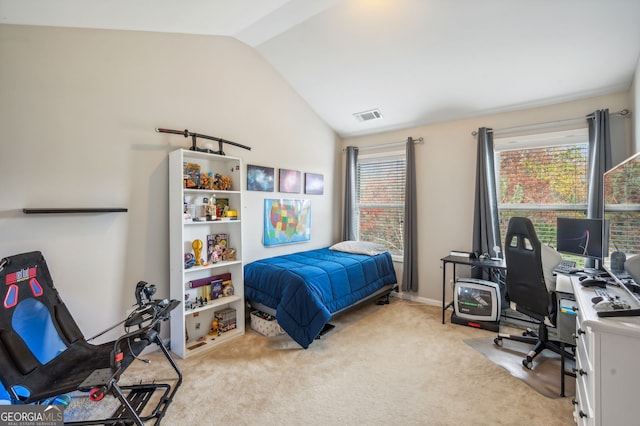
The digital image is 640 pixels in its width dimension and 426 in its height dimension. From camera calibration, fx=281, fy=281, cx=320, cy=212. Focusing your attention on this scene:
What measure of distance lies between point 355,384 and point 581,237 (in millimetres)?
2426

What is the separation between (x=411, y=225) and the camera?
3814mm

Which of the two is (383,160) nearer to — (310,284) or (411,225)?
(411,225)

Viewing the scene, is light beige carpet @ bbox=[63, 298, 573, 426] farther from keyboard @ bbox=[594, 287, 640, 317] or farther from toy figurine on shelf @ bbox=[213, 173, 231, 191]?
toy figurine on shelf @ bbox=[213, 173, 231, 191]

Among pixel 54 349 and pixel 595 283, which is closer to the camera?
pixel 54 349

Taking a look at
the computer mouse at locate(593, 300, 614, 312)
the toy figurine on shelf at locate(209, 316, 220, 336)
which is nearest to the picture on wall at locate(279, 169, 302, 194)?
the toy figurine on shelf at locate(209, 316, 220, 336)

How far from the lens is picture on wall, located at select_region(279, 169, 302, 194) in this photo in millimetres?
3695

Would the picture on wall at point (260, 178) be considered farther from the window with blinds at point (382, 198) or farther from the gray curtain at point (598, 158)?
the gray curtain at point (598, 158)

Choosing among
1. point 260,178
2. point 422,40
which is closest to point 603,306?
point 422,40

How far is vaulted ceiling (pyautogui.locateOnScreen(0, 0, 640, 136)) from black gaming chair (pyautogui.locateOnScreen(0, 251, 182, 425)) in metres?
1.75

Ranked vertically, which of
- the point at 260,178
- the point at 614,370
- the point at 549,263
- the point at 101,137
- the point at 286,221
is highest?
the point at 101,137

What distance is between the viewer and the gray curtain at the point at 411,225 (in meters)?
3.82

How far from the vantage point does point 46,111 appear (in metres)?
2.04

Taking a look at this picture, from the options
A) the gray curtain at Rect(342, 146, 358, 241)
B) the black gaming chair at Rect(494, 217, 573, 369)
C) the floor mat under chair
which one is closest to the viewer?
the floor mat under chair

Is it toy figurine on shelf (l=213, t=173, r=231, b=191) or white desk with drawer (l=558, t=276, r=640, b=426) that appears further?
toy figurine on shelf (l=213, t=173, r=231, b=191)
